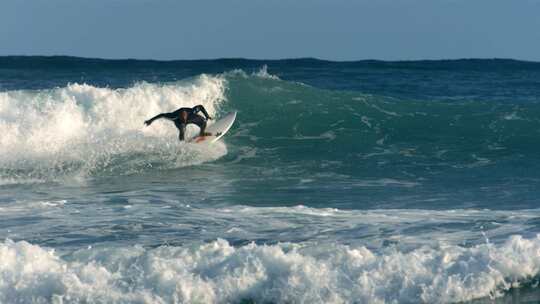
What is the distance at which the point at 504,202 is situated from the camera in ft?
40.4

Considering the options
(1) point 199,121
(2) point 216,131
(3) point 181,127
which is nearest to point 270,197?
(1) point 199,121

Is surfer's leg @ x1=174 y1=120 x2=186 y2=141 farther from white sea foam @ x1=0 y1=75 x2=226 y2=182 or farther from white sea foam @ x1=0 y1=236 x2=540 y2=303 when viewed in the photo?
white sea foam @ x1=0 y1=236 x2=540 y2=303

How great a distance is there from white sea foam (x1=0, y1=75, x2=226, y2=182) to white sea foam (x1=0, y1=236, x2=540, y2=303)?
7.73 m

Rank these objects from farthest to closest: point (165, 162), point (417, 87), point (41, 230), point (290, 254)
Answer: point (417, 87)
point (165, 162)
point (41, 230)
point (290, 254)

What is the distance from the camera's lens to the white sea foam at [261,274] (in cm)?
749

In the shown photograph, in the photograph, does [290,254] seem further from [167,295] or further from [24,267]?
[24,267]

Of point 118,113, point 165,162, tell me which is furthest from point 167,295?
point 118,113

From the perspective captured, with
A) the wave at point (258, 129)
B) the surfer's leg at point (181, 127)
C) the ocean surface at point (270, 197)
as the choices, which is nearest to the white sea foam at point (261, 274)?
the ocean surface at point (270, 197)

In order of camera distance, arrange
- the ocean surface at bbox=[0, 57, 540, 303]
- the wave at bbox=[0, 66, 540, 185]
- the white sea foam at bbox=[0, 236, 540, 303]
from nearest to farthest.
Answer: the white sea foam at bbox=[0, 236, 540, 303]
the ocean surface at bbox=[0, 57, 540, 303]
the wave at bbox=[0, 66, 540, 185]

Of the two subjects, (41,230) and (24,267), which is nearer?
(24,267)

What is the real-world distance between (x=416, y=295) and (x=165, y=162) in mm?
9734

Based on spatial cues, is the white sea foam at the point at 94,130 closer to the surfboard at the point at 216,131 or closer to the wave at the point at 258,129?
the wave at the point at 258,129

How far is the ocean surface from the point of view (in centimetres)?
766

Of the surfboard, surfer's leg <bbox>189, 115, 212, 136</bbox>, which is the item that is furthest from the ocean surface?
surfer's leg <bbox>189, 115, 212, 136</bbox>
